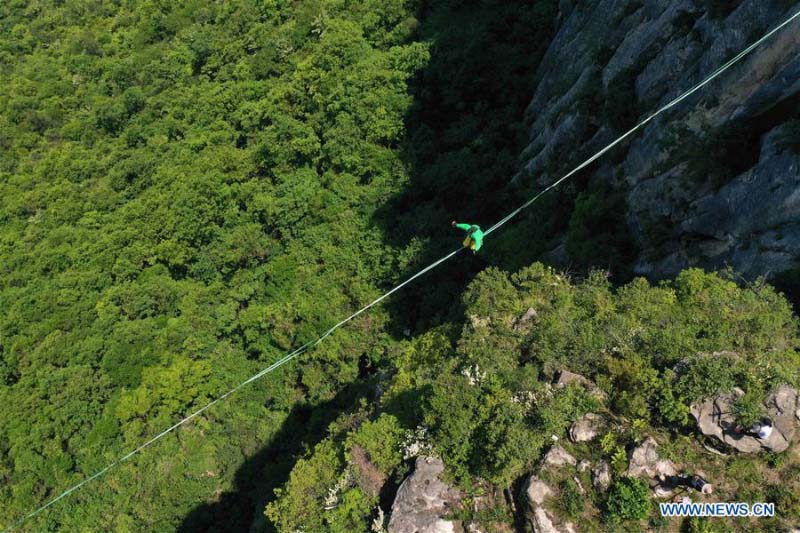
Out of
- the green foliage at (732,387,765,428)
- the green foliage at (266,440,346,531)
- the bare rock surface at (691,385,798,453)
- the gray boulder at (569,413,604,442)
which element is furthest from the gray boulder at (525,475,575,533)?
the green foliage at (266,440,346,531)

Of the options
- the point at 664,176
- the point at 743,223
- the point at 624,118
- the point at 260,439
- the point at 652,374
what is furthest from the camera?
the point at 260,439

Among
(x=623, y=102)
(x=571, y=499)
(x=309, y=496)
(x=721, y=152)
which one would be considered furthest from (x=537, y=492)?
(x=623, y=102)

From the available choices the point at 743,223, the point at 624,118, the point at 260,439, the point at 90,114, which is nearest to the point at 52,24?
the point at 90,114

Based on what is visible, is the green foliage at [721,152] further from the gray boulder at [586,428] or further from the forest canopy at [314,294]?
the gray boulder at [586,428]

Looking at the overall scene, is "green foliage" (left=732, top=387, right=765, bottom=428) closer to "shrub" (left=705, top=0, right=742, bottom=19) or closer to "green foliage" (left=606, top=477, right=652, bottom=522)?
"green foliage" (left=606, top=477, right=652, bottom=522)

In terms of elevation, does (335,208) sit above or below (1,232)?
below

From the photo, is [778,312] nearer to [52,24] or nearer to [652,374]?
[652,374]
